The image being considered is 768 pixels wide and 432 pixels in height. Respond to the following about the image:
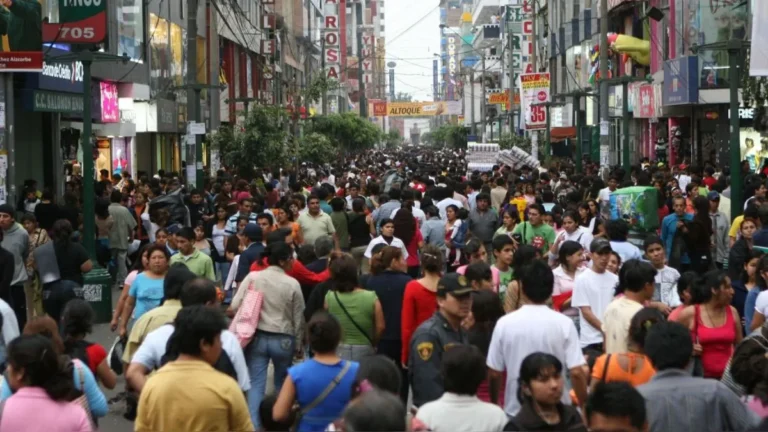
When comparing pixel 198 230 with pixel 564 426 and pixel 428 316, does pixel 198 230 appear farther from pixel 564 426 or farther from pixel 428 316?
pixel 564 426

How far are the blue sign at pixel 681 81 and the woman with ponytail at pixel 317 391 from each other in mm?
30654

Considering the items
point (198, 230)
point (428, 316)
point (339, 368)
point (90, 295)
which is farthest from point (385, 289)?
point (90, 295)

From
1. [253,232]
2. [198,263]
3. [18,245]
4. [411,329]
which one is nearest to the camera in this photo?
[411,329]

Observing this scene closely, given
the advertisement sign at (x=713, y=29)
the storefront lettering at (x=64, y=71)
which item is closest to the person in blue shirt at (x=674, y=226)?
the storefront lettering at (x=64, y=71)

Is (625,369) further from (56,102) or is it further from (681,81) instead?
(681,81)

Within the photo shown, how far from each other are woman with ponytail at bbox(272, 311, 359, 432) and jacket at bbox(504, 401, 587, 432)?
36.9 inches

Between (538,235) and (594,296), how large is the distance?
4938 mm

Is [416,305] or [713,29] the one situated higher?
[713,29]

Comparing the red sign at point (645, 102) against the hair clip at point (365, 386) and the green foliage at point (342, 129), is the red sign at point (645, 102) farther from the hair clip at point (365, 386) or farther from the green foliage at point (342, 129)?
the hair clip at point (365, 386)

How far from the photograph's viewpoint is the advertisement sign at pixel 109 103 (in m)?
32.3

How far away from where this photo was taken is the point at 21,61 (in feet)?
65.9

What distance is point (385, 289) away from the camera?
998 cm

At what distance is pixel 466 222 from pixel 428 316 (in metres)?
7.90

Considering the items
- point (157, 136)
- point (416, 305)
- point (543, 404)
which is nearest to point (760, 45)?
point (416, 305)
